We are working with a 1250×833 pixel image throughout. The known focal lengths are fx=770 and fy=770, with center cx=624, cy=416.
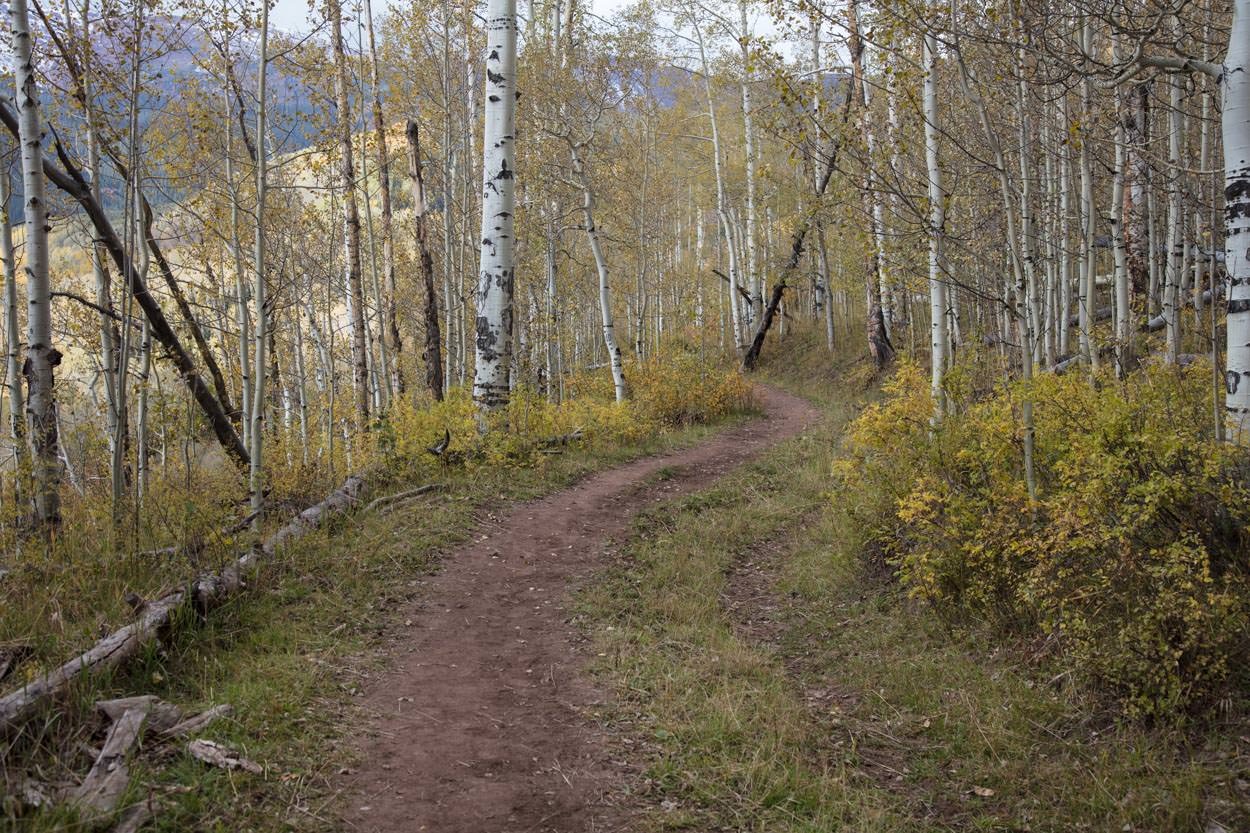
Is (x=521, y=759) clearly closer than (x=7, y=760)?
No

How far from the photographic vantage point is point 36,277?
5.76 meters

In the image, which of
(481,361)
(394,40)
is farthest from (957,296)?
(394,40)

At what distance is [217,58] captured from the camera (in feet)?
33.0

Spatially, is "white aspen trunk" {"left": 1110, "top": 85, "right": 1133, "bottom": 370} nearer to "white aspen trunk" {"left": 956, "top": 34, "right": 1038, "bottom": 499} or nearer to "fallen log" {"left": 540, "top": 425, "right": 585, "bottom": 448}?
"white aspen trunk" {"left": 956, "top": 34, "right": 1038, "bottom": 499}

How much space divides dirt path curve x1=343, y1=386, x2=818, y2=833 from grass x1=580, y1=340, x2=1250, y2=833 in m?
0.30

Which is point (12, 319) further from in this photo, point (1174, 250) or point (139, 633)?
point (1174, 250)

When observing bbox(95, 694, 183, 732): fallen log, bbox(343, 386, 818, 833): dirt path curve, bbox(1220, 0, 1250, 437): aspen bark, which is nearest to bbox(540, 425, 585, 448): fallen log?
bbox(343, 386, 818, 833): dirt path curve

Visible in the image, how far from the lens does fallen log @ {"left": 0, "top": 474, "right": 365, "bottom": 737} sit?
3406 millimetres

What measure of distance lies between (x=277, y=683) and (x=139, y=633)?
790 millimetres

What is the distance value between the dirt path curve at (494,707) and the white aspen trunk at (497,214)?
7.97ft

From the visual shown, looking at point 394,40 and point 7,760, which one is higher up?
point 394,40

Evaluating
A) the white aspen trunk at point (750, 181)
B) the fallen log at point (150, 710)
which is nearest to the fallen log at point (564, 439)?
the fallen log at point (150, 710)

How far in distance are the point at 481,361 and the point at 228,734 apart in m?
6.71

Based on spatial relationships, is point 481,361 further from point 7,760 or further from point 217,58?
point 7,760
